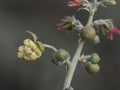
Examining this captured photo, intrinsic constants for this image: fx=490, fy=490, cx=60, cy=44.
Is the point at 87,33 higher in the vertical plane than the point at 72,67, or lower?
higher

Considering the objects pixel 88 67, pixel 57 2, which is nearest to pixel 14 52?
pixel 57 2

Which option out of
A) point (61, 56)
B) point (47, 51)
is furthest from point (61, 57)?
A: point (47, 51)

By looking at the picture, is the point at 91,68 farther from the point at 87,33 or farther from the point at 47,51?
the point at 47,51

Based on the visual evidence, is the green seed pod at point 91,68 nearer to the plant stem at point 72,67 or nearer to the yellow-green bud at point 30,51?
the plant stem at point 72,67

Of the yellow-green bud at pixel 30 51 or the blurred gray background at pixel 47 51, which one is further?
the blurred gray background at pixel 47 51

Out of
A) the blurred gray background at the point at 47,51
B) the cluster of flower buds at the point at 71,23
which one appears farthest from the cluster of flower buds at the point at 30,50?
the blurred gray background at the point at 47,51

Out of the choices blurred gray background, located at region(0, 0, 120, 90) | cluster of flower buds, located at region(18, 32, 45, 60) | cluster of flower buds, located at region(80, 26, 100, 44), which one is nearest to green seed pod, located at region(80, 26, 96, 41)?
cluster of flower buds, located at region(80, 26, 100, 44)

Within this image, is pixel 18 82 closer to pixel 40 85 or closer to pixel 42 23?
pixel 40 85
